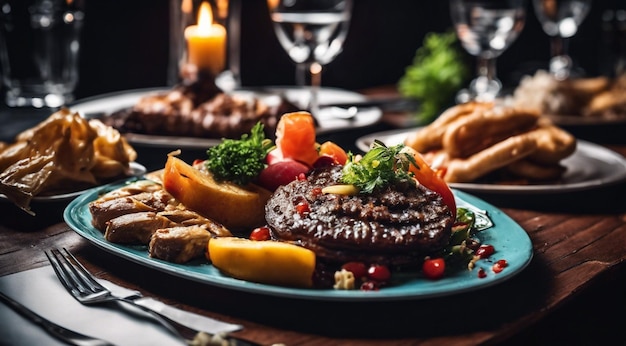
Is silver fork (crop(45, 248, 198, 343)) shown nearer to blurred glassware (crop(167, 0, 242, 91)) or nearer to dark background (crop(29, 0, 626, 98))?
blurred glassware (crop(167, 0, 242, 91))

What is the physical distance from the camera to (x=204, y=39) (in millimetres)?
4070

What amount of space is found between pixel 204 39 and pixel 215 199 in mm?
2132

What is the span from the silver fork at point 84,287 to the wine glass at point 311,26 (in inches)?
72.7

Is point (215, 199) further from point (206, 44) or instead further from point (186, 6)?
point (186, 6)

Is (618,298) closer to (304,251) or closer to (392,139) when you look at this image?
(304,251)

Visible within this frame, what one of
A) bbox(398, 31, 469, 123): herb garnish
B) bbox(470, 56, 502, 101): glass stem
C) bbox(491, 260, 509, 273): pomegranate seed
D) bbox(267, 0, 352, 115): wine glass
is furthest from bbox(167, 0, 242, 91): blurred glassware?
bbox(491, 260, 509, 273): pomegranate seed

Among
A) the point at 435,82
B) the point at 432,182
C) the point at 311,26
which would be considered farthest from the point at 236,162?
the point at 435,82

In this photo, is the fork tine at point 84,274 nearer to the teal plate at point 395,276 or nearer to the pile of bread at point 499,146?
the teal plate at point 395,276

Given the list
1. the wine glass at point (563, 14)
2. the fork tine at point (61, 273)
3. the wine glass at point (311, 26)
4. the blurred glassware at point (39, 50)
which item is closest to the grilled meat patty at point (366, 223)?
the fork tine at point (61, 273)

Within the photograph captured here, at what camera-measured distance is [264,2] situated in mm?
5605

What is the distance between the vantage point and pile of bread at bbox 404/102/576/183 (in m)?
2.71

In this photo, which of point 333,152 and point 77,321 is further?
point 333,152

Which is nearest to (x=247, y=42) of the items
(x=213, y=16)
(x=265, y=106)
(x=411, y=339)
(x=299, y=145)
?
(x=213, y=16)

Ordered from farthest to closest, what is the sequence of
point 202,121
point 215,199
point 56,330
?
point 202,121 < point 215,199 < point 56,330
